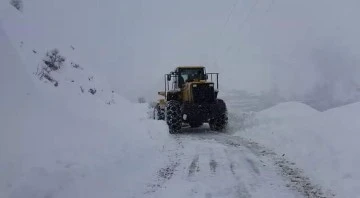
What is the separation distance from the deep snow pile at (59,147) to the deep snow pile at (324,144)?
3.52 meters

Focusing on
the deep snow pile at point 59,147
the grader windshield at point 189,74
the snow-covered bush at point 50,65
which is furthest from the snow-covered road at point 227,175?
the grader windshield at point 189,74

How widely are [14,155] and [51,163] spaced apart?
640 mm

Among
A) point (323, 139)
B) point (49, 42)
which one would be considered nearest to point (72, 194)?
point (323, 139)

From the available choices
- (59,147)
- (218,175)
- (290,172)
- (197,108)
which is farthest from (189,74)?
(59,147)

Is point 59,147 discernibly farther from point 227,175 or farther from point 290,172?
point 290,172

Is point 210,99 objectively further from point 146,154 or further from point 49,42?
point 49,42

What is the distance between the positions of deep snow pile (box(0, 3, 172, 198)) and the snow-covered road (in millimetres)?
507

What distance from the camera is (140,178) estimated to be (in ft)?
31.8

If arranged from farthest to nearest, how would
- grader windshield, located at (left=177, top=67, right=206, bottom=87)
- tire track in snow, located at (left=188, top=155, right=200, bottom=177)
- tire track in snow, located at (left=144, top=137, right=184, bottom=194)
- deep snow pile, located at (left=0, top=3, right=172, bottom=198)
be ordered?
grader windshield, located at (left=177, top=67, right=206, bottom=87) < tire track in snow, located at (left=188, top=155, right=200, bottom=177) < tire track in snow, located at (left=144, top=137, right=184, bottom=194) < deep snow pile, located at (left=0, top=3, right=172, bottom=198)

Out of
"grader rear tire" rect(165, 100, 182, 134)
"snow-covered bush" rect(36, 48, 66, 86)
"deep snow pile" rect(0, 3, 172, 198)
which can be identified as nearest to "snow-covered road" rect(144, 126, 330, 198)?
"deep snow pile" rect(0, 3, 172, 198)

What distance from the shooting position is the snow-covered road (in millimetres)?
8484

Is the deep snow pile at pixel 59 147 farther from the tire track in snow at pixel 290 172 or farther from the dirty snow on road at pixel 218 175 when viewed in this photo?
the tire track in snow at pixel 290 172

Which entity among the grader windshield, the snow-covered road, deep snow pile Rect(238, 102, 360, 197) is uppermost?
the grader windshield

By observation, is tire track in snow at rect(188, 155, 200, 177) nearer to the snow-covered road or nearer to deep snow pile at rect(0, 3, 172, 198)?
the snow-covered road
